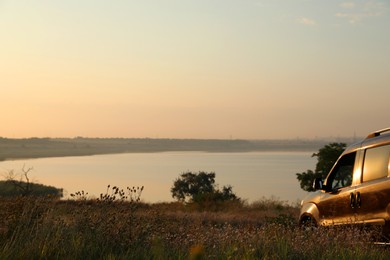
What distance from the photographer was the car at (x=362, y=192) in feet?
28.9

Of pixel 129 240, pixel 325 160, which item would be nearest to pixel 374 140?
pixel 129 240

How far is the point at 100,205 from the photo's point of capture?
9.72 m

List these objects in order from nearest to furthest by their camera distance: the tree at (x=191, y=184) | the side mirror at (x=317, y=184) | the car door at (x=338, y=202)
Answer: the car door at (x=338, y=202) → the side mirror at (x=317, y=184) → the tree at (x=191, y=184)

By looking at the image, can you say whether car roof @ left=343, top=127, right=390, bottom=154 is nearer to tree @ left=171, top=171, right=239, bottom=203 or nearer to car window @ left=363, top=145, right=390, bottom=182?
car window @ left=363, top=145, right=390, bottom=182

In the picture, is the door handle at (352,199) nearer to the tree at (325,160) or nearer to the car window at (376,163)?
the car window at (376,163)

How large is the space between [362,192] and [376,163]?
22.3 inches

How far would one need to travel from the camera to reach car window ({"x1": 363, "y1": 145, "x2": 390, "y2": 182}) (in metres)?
8.75

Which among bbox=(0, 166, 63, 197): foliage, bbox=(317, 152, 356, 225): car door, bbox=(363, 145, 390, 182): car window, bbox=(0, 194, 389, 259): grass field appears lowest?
bbox=(0, 166, 63, 197): foliage

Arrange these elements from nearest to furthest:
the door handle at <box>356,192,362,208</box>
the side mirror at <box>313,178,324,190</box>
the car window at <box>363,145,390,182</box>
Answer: the car window at <box>363,145,390,182</box> → the door handle at <box>356,192,362,208</box> → the side mirror at <box>313,178,324,190</box>

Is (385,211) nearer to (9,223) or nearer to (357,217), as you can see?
(357,217)

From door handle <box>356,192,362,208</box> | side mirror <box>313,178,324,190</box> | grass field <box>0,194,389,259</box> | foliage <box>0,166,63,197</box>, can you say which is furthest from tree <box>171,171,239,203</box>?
grass field <box>0,194,389,259</box>

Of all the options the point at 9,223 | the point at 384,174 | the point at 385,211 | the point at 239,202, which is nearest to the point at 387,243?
the point at 385,211

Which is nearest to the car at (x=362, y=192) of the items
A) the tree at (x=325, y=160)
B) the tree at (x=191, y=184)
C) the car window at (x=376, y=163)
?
the car window at (x=376, y=163)

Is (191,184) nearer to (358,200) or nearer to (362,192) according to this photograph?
(358,200)
